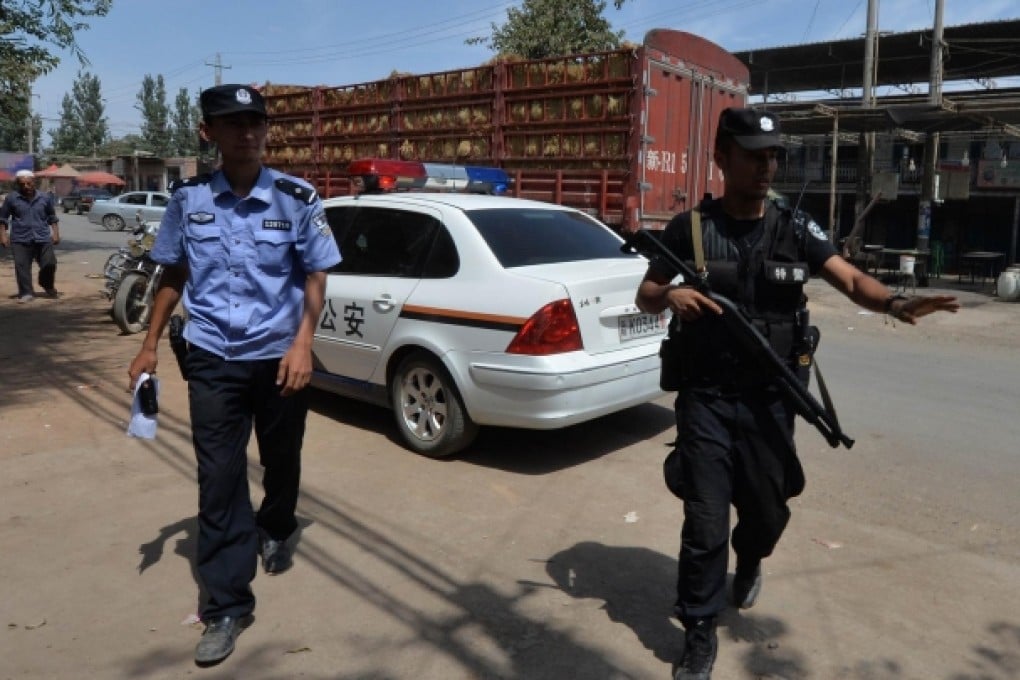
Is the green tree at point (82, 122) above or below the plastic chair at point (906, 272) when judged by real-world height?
above

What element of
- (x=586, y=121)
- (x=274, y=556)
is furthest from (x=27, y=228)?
(x=274, y=556)

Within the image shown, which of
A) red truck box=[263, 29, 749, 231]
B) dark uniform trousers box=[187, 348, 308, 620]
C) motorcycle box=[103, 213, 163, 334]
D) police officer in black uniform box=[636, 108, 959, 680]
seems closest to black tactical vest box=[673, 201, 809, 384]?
police officer in black uniform box=[636, 108, 959, 680]

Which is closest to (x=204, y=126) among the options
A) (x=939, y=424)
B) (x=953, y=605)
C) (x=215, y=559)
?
(x=215, y=559)

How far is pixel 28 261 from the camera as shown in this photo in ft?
38.7

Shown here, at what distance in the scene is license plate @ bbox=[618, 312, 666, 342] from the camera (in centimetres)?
489

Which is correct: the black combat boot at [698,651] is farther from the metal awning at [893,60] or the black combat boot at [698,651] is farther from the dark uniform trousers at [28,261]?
the metal awning at [893,60]

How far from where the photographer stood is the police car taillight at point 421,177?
652cm

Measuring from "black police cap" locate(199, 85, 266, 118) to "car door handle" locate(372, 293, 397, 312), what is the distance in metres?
2.28

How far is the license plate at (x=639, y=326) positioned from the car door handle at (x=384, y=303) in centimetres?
139

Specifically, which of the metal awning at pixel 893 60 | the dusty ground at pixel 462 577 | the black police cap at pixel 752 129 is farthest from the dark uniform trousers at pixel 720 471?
the metal awning at pixel 893 60

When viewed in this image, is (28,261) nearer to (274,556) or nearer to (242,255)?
(274,556)

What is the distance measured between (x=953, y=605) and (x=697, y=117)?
7579 millimetres

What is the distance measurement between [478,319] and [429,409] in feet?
2.31

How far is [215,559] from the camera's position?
9.95 feet
